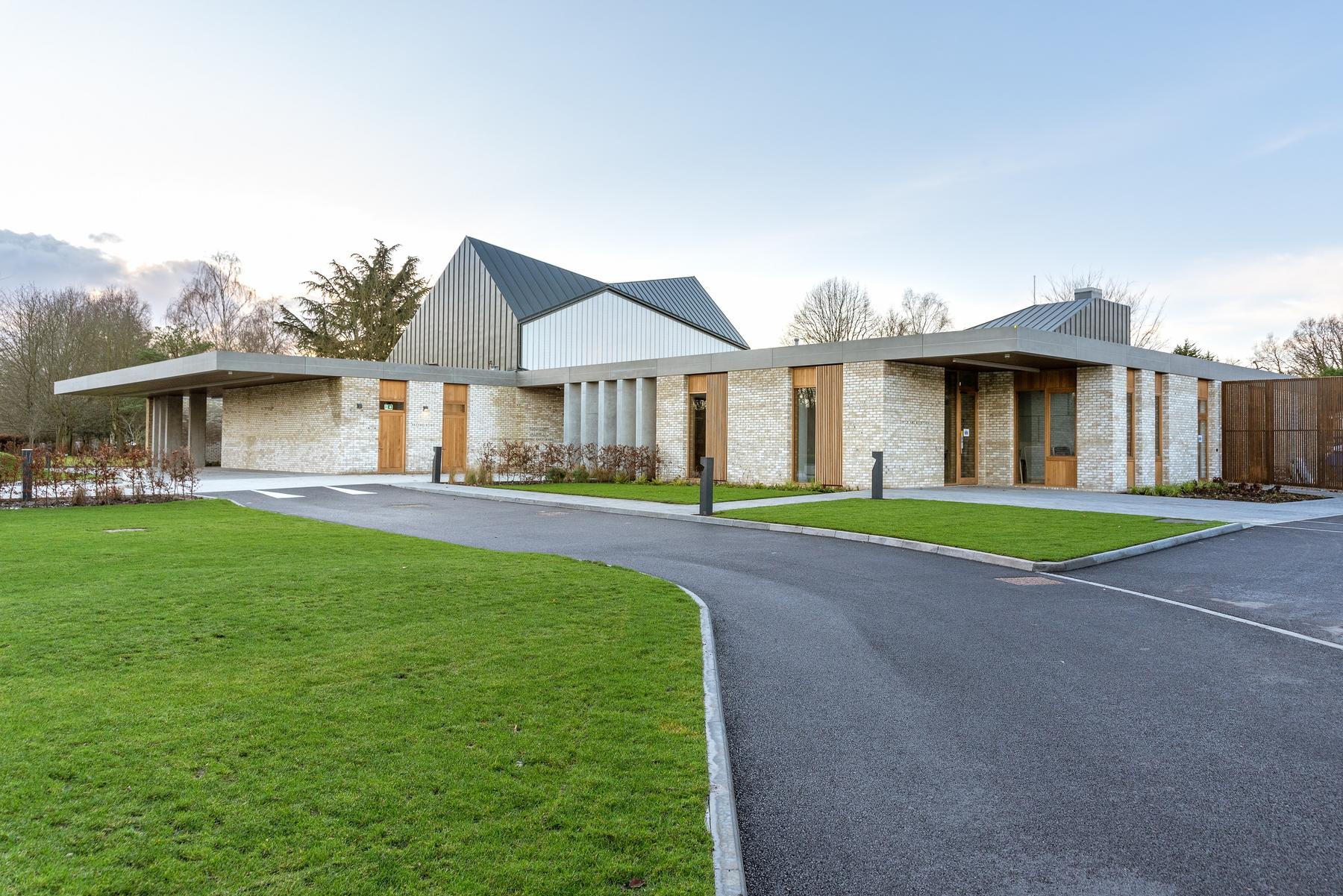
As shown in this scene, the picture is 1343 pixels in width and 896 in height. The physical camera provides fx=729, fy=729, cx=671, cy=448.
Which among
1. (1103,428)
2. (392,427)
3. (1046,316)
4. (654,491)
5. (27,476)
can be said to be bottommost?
(654,491)

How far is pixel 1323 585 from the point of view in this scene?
318 inches

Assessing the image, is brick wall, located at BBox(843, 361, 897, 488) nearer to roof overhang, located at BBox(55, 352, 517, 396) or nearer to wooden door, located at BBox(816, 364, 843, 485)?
wooden door, located at BBox(816, 364, 843, 485)

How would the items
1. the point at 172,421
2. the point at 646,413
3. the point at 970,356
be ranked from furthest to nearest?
the point at 172,421
the point at 646,413
the point at 970,356

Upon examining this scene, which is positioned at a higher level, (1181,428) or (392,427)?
(392,427)

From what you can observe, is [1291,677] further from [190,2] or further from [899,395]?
[190,2]

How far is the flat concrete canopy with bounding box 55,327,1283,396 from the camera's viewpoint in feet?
59.2

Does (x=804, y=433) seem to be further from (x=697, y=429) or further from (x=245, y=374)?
(x=245, y=374)

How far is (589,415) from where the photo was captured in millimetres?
27016

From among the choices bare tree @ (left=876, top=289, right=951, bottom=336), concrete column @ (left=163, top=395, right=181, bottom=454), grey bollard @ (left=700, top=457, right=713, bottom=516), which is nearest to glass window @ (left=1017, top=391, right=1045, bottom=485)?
grey bollard @ (left=700, top=457, right=713, bottom=516)

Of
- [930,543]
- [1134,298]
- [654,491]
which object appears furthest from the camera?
[1134,298]

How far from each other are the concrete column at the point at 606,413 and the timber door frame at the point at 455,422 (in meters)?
6.11

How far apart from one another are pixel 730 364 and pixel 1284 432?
18134 mm

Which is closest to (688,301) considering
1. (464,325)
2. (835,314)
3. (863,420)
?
(835,314)

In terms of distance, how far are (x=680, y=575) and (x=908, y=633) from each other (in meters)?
3.04
